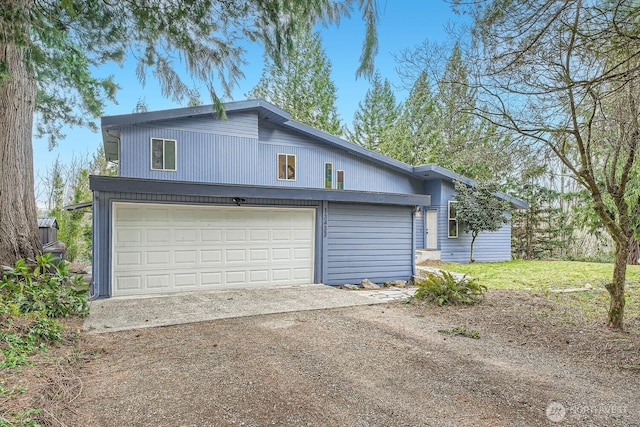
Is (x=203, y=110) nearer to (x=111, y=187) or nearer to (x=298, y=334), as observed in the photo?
(x=111, y=187)

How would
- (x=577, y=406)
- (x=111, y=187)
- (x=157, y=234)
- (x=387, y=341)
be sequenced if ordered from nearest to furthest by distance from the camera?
1. (x=577, y=406)
2. (x=387, y=341)
3. (x=111, y=187)
4. (x=157, y=234)

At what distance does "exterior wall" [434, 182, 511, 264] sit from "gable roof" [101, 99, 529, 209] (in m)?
0.95

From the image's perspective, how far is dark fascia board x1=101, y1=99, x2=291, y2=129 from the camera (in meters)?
9.39

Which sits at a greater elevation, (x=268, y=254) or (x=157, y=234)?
(x=157, y=234)

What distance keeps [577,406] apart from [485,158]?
3374mm

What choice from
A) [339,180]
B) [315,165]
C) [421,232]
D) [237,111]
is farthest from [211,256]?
[421,232]

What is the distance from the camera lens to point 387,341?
4.53 metres

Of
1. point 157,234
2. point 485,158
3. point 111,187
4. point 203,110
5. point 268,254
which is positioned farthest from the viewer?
point 203,110

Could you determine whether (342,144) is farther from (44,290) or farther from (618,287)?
(44,290)

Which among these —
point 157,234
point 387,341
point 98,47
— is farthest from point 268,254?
point 98,47

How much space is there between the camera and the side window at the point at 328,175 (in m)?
12.9

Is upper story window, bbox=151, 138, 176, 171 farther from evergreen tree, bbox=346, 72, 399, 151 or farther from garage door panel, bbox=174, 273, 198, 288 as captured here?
evergreen tree, bbox=346, 72, 399, 151

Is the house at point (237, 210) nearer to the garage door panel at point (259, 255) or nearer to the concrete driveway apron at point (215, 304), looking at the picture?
the garage door panel at point (259, 255)

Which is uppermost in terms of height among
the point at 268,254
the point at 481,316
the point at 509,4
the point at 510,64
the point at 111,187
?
the point at 509,4
